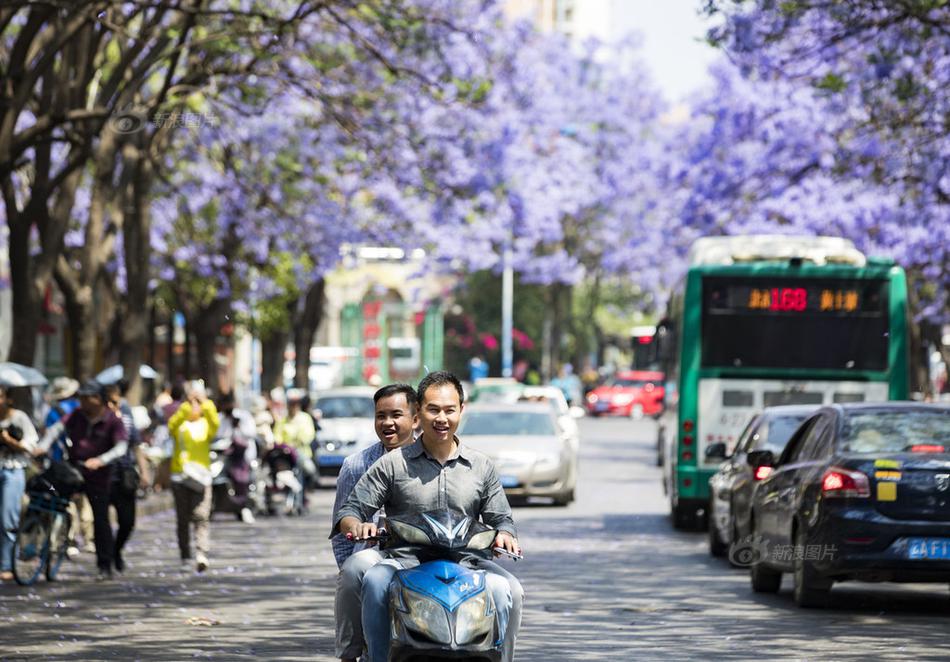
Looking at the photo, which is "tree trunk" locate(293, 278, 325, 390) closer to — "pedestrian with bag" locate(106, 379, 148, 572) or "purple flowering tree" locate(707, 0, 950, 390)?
"purple flowering tree" locate(707, 0, 950, 390)

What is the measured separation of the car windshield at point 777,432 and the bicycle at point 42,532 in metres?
6.26

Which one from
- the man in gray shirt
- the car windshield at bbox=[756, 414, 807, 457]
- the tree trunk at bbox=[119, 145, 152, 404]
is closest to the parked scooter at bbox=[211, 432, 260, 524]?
the tree trunk at bbox=[119, 145, 152, 404]

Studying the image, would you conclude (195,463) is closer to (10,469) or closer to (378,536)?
(10,469)

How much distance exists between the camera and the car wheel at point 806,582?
46.5 ft

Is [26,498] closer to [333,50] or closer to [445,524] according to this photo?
[445,524]

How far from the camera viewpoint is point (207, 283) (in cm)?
4384

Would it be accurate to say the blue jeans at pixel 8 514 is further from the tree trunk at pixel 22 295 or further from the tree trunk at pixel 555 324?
the tree trunk at pixel 555 324

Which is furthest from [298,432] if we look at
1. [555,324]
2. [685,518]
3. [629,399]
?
[629,399]

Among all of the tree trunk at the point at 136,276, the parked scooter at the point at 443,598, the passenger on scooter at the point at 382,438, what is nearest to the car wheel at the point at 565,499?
the tree trunk at the point at 136,276

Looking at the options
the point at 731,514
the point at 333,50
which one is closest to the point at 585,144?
the point at 333,50

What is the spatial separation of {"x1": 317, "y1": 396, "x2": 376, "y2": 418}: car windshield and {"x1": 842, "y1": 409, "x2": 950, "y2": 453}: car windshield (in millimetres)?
19602

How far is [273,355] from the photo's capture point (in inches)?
2062

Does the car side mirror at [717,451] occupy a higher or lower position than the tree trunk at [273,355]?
lower

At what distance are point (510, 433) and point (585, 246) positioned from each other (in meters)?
41.0
